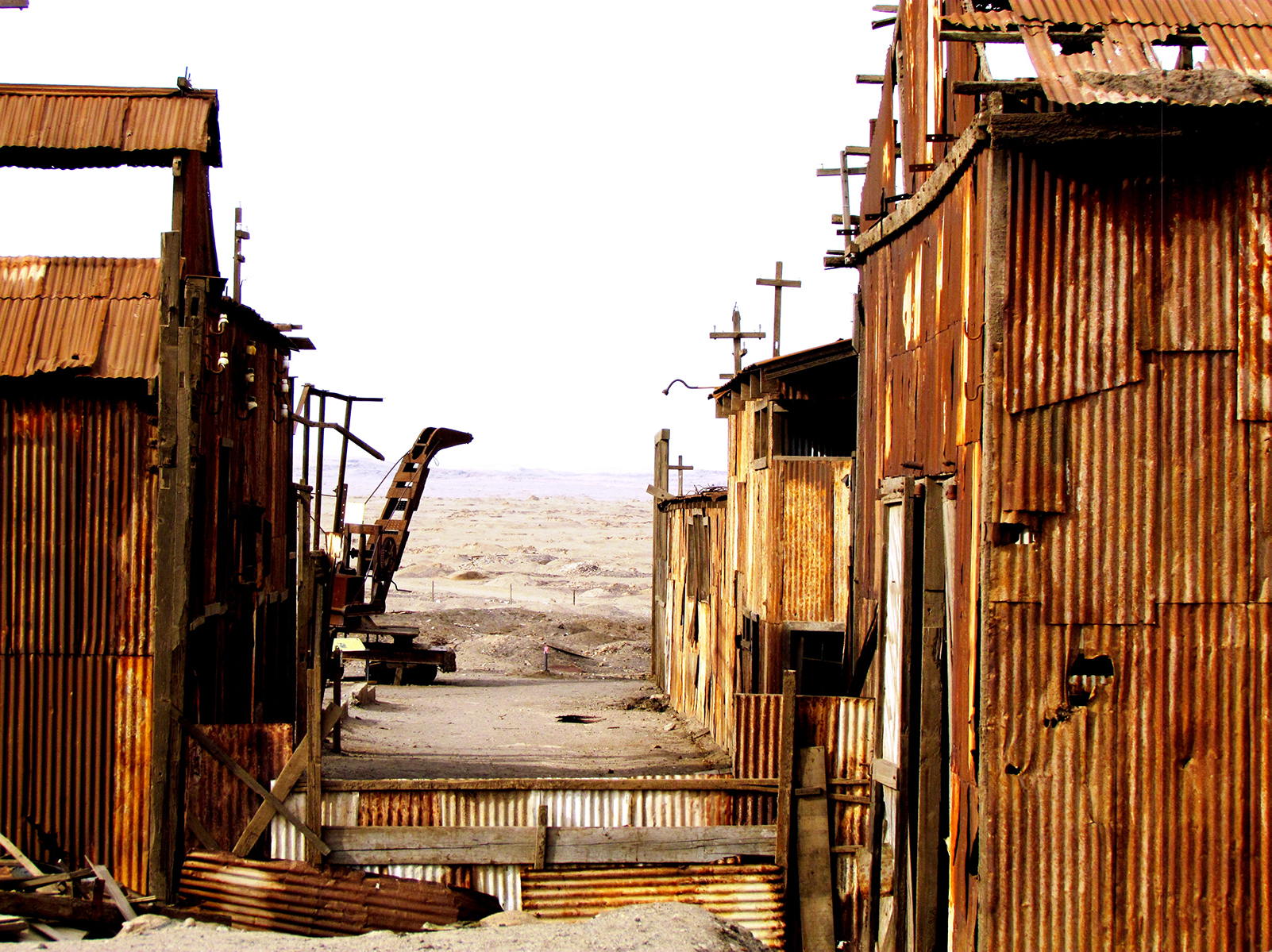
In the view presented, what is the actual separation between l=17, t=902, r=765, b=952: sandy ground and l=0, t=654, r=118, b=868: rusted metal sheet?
1186 millimetres

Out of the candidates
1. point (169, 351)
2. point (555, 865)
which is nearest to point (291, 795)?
point (555, 865)

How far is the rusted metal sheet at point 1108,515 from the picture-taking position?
8406 mm

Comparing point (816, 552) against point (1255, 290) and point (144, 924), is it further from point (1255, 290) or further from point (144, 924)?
point (144, 924)

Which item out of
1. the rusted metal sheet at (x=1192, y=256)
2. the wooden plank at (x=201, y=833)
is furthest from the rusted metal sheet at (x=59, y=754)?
the rusted metal sheet at (x=1192, y=256)

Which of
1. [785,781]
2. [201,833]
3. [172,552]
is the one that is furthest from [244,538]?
[785,781]

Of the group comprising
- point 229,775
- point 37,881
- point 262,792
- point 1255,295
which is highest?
point 1255,295

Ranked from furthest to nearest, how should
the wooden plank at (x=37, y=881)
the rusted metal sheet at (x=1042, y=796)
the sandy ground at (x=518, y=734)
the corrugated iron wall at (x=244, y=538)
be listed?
the sandy ground at (x=518, y=734) < the corrugated iron wall at (x=244, y=538) < the wooden plank at (x=37, y=881) < the rusted metal sheet at (x=1042, y=796)

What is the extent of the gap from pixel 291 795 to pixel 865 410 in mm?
6708

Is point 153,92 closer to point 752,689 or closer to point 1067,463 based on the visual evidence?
point 1067,463

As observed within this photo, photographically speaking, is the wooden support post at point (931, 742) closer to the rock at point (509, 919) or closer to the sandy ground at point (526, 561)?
the rock at point (509, 919)

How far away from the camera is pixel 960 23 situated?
8828mm

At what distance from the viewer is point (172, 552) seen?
34.4ft

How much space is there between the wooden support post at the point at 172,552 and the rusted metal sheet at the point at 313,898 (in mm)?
373

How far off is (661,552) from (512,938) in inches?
670
